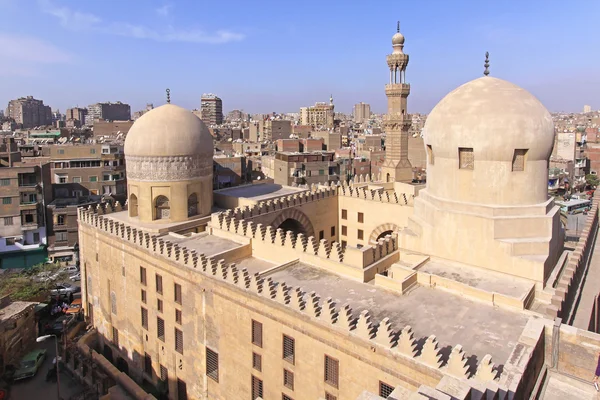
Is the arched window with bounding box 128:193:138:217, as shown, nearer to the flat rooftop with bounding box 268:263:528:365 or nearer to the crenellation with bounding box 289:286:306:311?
the flat rooftop with bounding box 268:263:528:365

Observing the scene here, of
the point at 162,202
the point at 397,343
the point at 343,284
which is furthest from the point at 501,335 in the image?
the point at 162,202

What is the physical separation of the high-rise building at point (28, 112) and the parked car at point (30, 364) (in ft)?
481

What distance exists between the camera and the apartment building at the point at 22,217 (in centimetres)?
3819

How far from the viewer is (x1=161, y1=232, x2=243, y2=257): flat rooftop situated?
19984 millimetres

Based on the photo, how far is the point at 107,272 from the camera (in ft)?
79.4

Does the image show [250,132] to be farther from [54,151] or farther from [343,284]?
[343,284]

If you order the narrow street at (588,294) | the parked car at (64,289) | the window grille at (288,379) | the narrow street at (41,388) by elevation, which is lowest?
the narrow street at (41,388)

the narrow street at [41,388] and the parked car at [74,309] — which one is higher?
the parked car at [74,309]

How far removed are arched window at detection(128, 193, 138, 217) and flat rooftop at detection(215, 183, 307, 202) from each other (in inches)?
190

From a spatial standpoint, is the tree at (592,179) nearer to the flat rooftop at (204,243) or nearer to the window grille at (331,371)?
the flat rooftop at (204,243)

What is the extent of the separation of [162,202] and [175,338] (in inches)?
273

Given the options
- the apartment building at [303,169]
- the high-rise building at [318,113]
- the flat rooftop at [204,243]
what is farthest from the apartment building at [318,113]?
the flat rooftop at [204,243]

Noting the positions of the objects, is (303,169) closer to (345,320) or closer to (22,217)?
(22,217)

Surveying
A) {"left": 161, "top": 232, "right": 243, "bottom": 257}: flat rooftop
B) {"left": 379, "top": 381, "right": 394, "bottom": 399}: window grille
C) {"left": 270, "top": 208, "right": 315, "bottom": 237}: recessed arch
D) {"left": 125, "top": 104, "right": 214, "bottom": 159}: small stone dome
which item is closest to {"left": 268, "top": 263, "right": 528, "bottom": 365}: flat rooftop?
{"left": 379, "top": 381, "right": 394, "bottom": 399}: window grille
